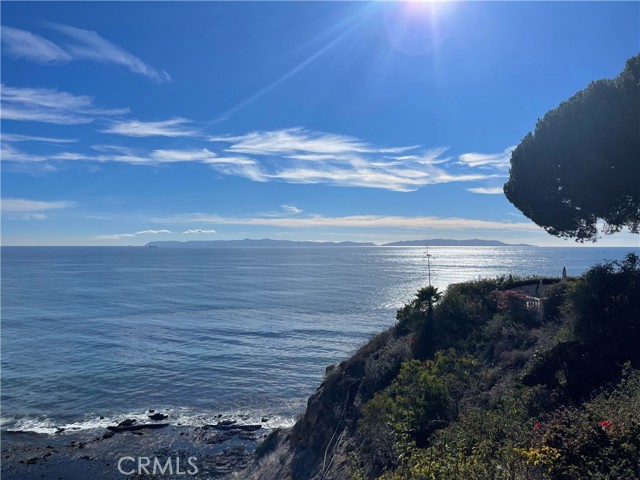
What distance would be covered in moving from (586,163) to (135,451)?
2618cm

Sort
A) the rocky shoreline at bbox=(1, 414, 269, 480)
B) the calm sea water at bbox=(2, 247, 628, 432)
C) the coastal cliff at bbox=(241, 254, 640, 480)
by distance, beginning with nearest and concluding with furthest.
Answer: the coastal cliff at bbox=(241, 254, 640, 480)
the rocky shoreline at bbox=(1, 414, 269, 480)
the calm sea water at bbox=(2, 247, 628, 432)

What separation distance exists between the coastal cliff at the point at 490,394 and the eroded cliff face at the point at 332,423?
63 mm

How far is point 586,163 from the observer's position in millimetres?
18359

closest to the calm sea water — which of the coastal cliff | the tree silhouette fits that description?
the coastal cliff

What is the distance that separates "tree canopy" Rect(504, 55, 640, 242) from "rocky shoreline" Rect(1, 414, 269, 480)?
19.6 metres

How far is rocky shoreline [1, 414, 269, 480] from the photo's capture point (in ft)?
75.4

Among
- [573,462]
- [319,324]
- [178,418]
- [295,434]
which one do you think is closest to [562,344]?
[573,462]

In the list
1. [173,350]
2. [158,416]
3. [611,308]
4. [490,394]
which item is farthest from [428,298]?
[173,350]

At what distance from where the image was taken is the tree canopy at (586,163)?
17719mm

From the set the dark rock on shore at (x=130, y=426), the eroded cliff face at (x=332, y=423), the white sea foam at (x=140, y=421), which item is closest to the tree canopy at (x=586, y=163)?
the eroded cliff face at (x=332, y=423)

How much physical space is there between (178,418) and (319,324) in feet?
88.3

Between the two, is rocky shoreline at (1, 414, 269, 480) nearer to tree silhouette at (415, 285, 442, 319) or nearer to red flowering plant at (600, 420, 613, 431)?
tree silhouette at (415, 285, 442, 319)

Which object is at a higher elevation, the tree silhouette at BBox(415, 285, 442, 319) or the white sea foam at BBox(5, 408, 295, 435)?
the tree silhouette at BBox(415, 285, 442, 319)

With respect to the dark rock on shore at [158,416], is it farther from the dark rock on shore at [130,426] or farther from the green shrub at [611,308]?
the green shrub at [611,308]
